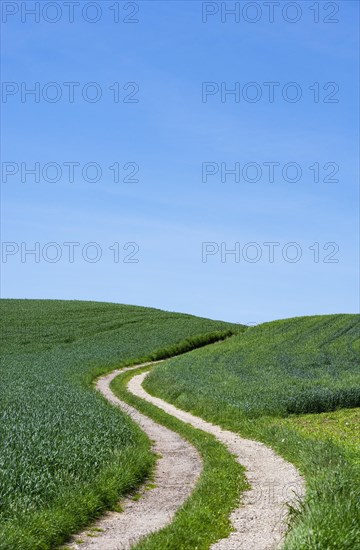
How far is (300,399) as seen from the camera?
34562mm

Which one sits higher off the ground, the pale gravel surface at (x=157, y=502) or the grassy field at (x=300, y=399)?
the grassy field at (x=300, y=399)

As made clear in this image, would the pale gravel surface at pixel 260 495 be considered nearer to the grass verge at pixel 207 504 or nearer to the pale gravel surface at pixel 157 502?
the grass verge at pixel 207 504

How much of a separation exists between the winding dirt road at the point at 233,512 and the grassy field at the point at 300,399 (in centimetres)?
70

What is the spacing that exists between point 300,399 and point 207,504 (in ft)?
61.7

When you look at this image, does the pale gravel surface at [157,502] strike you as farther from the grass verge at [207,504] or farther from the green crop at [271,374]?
the green crop at [271,374]

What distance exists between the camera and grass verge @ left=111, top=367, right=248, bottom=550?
13.7 metres

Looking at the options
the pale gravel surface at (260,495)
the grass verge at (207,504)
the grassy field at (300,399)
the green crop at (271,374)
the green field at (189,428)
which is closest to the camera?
the grassy field at (300,399)

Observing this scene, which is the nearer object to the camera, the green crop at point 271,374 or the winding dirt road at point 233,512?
the winding dirt road at point 233,512

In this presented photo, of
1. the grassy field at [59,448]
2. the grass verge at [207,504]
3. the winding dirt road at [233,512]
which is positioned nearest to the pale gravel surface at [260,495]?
the winding dirt road at [233,512]

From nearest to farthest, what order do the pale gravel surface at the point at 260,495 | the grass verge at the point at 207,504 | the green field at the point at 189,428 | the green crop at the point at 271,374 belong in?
the grass verge at the point at 207,504
the green field at the point at 189,428
the pale gravel surface at the point at 260,495
the green crop at the point at 271,374

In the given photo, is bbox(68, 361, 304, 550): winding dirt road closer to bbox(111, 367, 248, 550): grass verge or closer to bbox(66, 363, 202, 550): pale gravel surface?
bbox(66, 363, 202, 550): pale gravel surface

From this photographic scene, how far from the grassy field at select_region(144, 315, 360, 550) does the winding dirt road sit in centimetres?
70

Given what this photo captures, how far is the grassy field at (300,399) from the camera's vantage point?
13346 mm

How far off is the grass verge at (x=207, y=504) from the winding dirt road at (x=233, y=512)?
27cm
